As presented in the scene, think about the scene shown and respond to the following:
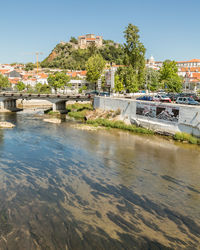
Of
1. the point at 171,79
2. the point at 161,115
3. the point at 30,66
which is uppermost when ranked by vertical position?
the point at 30,66

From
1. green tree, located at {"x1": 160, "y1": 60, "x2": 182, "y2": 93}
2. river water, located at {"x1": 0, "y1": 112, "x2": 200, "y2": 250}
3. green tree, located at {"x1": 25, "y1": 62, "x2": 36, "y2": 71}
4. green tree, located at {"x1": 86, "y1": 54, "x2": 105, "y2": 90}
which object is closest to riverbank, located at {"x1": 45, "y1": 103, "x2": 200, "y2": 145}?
river water, located at {"x1": 0, "y1": 112, "x2": 200, "y2": 250}

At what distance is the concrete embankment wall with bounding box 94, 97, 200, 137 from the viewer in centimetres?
3478

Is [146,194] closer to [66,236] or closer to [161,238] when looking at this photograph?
[161,238]

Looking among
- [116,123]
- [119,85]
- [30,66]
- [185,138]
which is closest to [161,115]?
[185,138]

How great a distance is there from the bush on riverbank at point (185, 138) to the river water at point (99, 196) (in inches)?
86.8

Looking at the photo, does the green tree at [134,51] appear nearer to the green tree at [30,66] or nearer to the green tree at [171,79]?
the green tree at [171,79]

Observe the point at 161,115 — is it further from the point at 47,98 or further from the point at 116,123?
the point at 47,98

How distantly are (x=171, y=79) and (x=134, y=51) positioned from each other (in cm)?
1226

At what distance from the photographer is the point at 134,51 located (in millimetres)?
62719

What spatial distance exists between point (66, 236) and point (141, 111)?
3373cm

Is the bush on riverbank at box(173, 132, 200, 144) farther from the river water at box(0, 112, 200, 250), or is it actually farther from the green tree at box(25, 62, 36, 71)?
the green tree at box(25, 62, 36, 71)

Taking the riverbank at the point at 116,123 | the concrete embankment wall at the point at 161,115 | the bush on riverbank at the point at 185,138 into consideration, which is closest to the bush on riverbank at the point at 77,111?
the riverbank at the point at 116,123

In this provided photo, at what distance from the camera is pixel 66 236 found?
13.3 meters

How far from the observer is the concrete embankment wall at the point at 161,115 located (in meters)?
34.8
